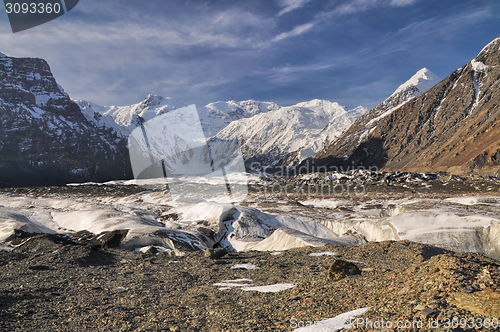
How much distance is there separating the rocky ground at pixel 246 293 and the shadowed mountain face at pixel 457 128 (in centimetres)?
12179

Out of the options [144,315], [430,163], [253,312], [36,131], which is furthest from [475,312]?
[36,131]

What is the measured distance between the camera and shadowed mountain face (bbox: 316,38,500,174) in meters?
120

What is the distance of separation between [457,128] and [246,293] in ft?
588

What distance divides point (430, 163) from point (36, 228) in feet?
511

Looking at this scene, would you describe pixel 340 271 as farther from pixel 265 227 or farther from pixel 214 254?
pixel 265 227

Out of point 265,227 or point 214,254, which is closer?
point 214,254

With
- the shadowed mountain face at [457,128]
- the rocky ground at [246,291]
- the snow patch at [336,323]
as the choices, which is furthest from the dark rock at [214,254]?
the shadowed mountain face at [457,128]

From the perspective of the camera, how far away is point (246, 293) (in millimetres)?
11688

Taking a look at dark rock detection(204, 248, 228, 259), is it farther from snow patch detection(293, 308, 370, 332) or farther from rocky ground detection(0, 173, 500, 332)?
snow patch detection(293, 308, 370, 332)

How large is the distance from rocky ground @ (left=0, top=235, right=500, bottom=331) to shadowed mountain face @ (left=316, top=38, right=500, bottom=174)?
400 feet

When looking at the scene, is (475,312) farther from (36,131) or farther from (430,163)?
(36,131)

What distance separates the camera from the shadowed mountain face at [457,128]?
120 metres

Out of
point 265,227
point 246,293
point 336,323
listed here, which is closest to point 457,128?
point 265,227

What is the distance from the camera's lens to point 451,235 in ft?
88.6
